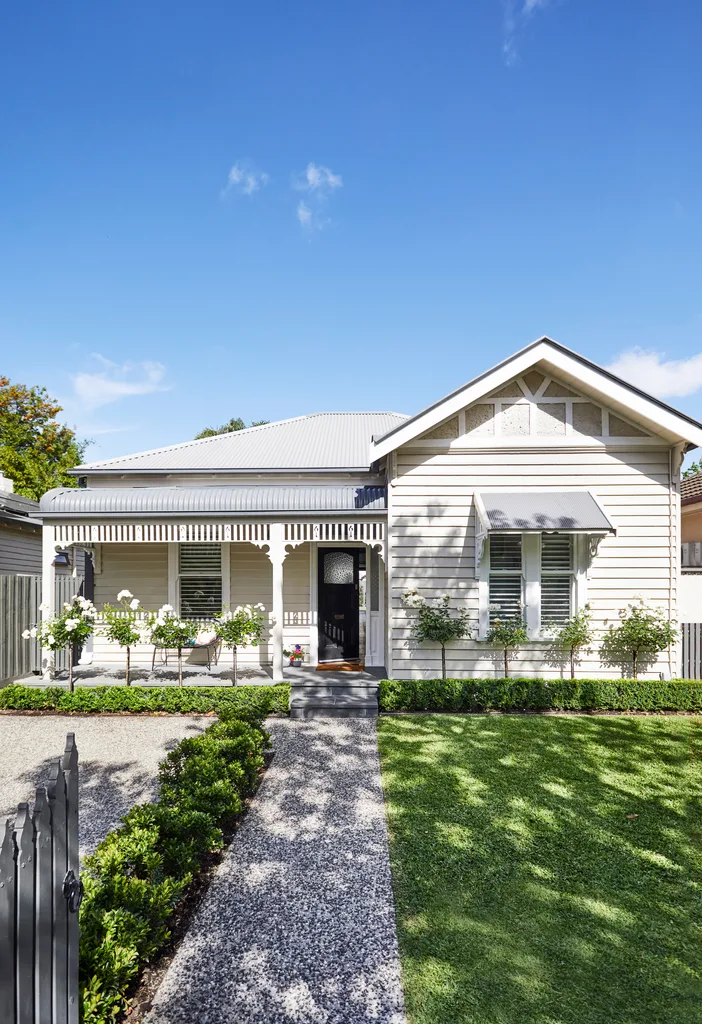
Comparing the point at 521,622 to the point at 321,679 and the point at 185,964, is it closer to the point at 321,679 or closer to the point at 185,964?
the point at 321,679

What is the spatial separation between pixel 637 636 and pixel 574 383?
4779mm

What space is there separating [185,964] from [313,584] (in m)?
8.35

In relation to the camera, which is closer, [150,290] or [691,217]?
[691,217]

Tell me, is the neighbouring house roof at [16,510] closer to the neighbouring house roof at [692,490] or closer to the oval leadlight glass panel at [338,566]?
the oval leadlight glass panel at [338,566]

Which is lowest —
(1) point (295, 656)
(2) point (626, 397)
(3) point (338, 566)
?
(1) point (295, 656)

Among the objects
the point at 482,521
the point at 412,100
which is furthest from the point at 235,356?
the point at 482,521

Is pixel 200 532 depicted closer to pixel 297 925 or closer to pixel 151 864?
pixel 151 864

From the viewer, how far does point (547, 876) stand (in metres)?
4.16

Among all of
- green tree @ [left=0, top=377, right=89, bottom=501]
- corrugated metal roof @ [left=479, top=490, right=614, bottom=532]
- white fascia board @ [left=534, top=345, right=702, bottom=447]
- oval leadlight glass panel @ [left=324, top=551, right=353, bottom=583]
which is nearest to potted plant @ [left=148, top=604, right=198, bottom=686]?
oval leadlight glass panel @ [left=324, top=551, right=353, bottom=583]

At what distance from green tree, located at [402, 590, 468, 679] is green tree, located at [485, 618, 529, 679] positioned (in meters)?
0.51

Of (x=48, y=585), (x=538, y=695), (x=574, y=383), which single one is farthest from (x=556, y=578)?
(x=48, y=585)

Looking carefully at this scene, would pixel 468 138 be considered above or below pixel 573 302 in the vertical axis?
above

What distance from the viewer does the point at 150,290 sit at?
16344 mm

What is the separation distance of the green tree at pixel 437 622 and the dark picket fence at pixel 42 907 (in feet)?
23.8
